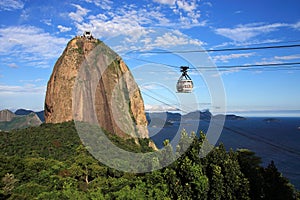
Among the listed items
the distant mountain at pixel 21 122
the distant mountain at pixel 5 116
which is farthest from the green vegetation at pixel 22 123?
the distant mountain at pixel 5 116

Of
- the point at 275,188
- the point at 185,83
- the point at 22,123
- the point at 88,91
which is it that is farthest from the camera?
the point at 22,123

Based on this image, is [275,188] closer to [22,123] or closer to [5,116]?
[22,123]

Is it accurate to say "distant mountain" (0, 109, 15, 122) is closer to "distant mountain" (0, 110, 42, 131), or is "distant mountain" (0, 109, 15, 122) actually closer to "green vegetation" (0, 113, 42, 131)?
"distant mountain" (0, 110, 42, 131)

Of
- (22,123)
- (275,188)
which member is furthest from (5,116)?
(275,188)

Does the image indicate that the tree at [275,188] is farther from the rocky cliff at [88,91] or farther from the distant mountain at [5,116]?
the distant mountain at [5,116]

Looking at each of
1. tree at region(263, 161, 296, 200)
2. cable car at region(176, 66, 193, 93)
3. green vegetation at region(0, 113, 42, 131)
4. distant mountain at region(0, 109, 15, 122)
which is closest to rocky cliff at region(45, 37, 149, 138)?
tree at region(263, 161, 296, 200)

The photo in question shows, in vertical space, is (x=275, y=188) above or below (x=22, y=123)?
above

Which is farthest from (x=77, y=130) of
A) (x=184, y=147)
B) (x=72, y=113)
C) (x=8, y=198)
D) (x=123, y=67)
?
(x=184, y=147)

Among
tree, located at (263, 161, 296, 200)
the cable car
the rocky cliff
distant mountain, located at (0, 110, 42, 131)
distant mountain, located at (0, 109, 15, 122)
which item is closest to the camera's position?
the cable car

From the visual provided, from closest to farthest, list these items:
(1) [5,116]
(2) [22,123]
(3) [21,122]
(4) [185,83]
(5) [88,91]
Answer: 1. (4) [185,83]
2. (5) [88,91]
3. (2) [22,123]
4. (3) [21,122]
5. (1) [5,116]

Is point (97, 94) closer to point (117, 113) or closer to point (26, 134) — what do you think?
point (117, 113)
